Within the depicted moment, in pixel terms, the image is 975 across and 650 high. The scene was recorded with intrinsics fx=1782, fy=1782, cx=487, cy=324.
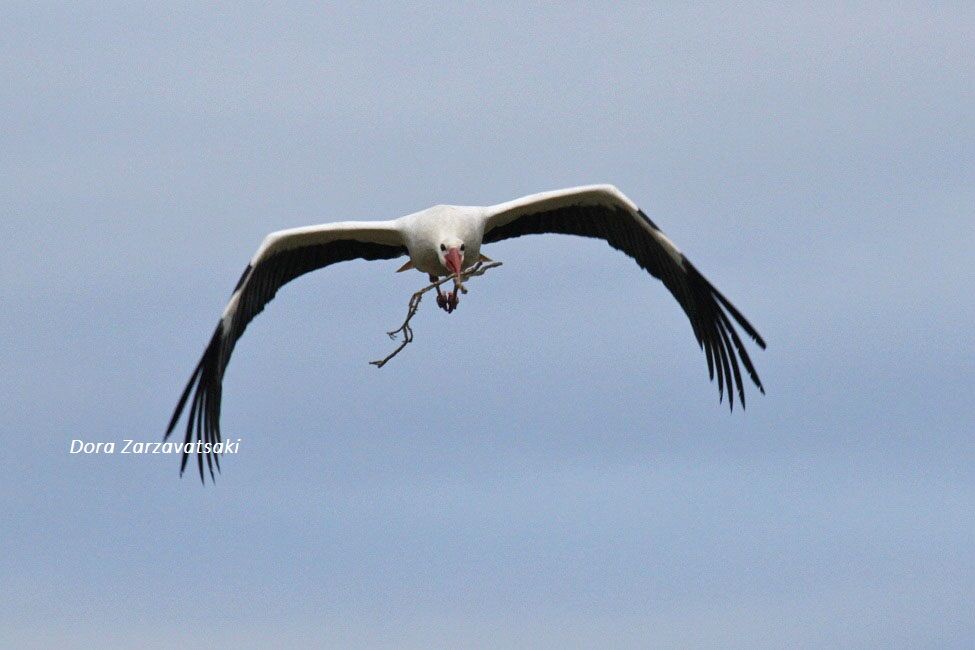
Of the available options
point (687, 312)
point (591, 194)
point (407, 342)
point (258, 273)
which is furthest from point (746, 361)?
point (258, 273)

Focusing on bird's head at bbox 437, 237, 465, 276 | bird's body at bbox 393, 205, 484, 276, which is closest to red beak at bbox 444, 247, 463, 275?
bird's head at bbox 437, 237, 465, 276

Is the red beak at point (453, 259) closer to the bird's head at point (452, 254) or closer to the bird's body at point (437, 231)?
the bird's head at point (452, 254)

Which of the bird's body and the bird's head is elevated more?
the bird's body

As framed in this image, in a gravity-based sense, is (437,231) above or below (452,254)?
above

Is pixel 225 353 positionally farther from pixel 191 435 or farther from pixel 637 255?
pixel 637 255

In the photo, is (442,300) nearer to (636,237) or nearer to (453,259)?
(453,259)

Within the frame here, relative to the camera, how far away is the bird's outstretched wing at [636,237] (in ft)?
56.0

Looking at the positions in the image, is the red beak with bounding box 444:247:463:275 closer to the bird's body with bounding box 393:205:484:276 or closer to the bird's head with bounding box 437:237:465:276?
the bird's head with bounding box 437:237:465:276

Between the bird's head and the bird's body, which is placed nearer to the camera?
the bird's head

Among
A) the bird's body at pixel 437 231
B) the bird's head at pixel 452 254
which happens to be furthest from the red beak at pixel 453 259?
the bird's body at pixel 437 231

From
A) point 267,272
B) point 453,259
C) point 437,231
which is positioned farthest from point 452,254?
point 267,272

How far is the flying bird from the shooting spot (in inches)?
642

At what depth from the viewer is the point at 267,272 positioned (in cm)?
1703

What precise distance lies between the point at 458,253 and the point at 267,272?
202 centimetres
